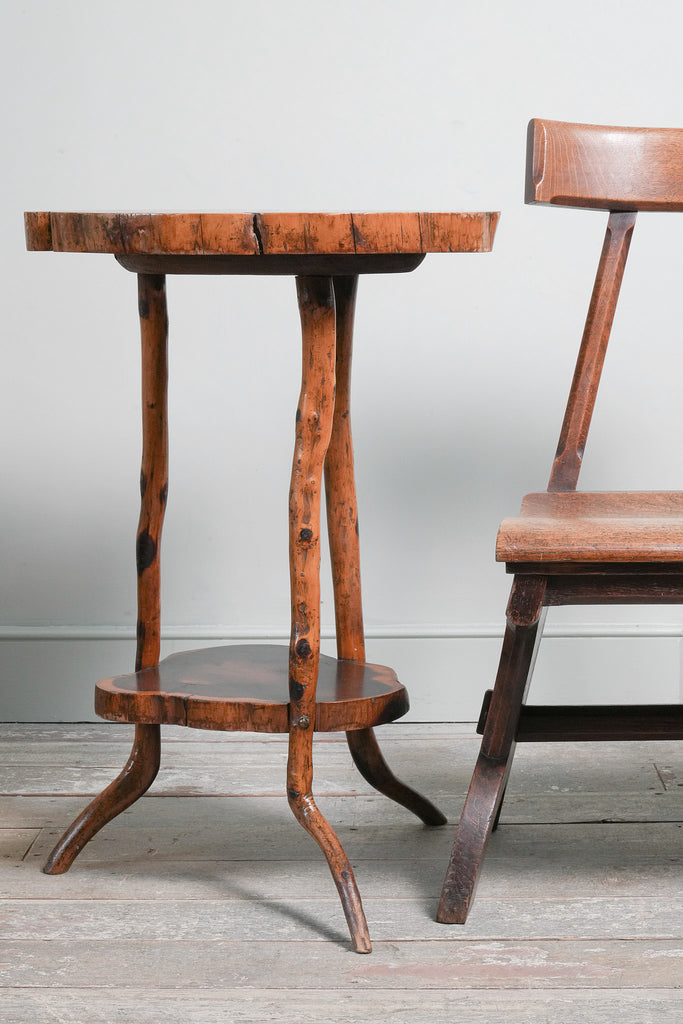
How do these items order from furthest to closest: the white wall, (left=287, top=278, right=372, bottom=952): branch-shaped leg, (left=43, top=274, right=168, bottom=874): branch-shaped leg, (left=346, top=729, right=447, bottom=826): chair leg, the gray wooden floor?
1. the white wall
2. (left=346, top=729, right=447, bottom=826): chair leg
3. (left=43, top=274, right=168, bottom=874): branch-shaped leg
4. (left=287, top=278, right=372, bottom=952): branch-shaped leg
5. the gray wooden floor

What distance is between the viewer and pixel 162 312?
133cm

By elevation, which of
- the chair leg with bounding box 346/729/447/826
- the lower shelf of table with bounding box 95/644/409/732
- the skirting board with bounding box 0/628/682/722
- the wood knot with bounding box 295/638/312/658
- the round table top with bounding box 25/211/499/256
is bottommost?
the skirting board with bounding box 0/628/682/722

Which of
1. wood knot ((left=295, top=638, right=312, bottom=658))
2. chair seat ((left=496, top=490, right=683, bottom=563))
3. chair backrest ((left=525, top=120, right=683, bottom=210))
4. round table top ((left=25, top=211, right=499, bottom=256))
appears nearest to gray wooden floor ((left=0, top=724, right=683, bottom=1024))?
wood knot ((left=295, top=638, right=312, bottom=658))

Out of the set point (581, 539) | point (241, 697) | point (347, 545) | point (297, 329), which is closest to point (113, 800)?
point (241, 697)

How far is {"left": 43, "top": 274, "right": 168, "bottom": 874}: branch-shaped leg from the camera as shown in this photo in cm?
133

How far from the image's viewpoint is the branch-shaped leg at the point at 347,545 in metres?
1.37

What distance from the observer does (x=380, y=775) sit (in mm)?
1468

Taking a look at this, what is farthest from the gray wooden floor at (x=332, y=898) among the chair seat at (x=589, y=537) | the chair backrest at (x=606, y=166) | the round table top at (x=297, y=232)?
the chair backrest at (x=606, y=166)

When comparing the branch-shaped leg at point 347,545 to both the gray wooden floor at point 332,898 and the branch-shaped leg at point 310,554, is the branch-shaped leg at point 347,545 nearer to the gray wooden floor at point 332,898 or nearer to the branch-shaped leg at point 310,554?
the gray wooden floor at point 332,898

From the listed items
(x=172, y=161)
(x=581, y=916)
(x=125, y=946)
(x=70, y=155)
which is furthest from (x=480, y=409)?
(x=125, y=946)

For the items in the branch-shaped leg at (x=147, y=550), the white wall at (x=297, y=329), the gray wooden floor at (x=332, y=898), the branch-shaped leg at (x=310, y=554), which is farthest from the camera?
the white wall at (x=297, y=329)

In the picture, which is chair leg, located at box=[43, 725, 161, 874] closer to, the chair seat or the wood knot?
the wood knot

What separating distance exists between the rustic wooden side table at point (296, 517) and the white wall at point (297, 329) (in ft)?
1.68

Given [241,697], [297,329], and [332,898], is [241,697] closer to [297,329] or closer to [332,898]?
[332,898]
